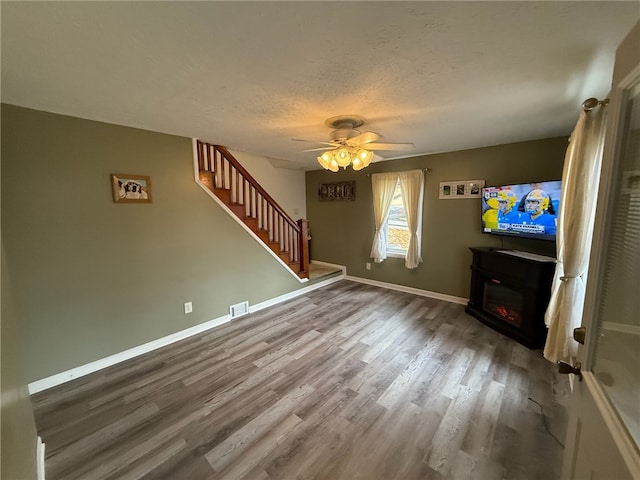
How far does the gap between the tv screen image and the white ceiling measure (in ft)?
2.41

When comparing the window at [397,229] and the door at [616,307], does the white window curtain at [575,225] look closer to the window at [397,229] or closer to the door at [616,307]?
the door at [616,307]

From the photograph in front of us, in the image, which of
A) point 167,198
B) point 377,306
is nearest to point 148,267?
point 167,198

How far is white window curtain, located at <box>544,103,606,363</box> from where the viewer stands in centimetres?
174

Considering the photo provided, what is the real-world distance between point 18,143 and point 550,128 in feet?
16.2

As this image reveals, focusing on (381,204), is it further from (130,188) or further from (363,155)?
(130,188)

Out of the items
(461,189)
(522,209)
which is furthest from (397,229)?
(522,209)

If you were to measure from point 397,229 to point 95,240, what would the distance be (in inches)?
163

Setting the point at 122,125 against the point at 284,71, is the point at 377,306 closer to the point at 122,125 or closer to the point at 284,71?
the point at 284,71

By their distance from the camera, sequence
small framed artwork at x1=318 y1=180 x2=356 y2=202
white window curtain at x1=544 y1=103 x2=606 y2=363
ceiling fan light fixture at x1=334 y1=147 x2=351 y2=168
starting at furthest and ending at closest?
1. small framed artwork at x1=318 y1=180 x2=356 y2=202
2. ceiling fan light fixture at x1=334 y1=147 x2=351 y2=168
3. white window curtain at x1=544 y1=103 x2=606 y2=363

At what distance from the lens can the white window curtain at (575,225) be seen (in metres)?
1.74

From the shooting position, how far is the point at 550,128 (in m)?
2.64

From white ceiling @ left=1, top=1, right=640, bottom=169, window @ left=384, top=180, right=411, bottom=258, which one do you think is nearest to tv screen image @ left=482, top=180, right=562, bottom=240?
white ceiling @ left=1, top=1, right=640, bottom=169

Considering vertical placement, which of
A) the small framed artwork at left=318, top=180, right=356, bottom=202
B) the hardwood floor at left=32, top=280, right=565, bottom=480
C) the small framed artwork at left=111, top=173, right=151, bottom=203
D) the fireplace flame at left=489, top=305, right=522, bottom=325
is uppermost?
the small framed artwork at left=318, top=180, right=356, bottom=202

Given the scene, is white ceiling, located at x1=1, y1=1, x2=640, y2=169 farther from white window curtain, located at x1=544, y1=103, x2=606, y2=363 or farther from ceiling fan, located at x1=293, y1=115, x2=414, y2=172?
white window curtain, located at x1=544, y1=103, x2=606, y2=363
